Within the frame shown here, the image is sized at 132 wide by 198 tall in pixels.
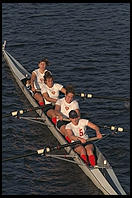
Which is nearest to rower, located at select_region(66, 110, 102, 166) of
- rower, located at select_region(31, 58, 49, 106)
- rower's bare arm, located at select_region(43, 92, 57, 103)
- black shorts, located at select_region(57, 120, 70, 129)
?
black shorts, located at select_region(57, 120, 70, 129)

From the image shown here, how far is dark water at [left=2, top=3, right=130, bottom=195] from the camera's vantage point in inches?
1050

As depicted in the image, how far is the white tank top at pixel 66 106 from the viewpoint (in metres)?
28.1

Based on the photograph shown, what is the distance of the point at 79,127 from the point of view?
26531 mm

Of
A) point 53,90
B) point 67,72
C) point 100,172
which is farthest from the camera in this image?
point 67,72

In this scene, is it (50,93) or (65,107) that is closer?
(65,107)

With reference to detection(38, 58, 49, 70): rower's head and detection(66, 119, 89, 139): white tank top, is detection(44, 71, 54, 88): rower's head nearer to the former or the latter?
detection(38, 58, 49, 70): rower's head

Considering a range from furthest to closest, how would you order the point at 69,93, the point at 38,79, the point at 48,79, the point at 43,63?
1. the point at 38,79
2. the point at 43,63
3. the point at 48,79
4. the point at 69,93

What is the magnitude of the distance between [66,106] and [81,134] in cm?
214

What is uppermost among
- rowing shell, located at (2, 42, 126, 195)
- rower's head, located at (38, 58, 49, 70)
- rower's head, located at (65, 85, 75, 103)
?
rower's head, located at (38, 58, 49, 70)

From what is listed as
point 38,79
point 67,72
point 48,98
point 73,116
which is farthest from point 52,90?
point 67,72

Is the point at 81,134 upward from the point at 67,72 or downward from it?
downward

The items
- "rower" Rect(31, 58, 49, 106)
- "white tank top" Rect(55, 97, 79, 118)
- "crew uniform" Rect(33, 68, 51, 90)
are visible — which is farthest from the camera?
"crew uniform" Rect(33, 68, 51, 90)

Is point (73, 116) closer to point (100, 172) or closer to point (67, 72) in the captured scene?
point (100, 172)

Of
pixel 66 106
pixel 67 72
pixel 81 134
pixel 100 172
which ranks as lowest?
pixel 100 172
